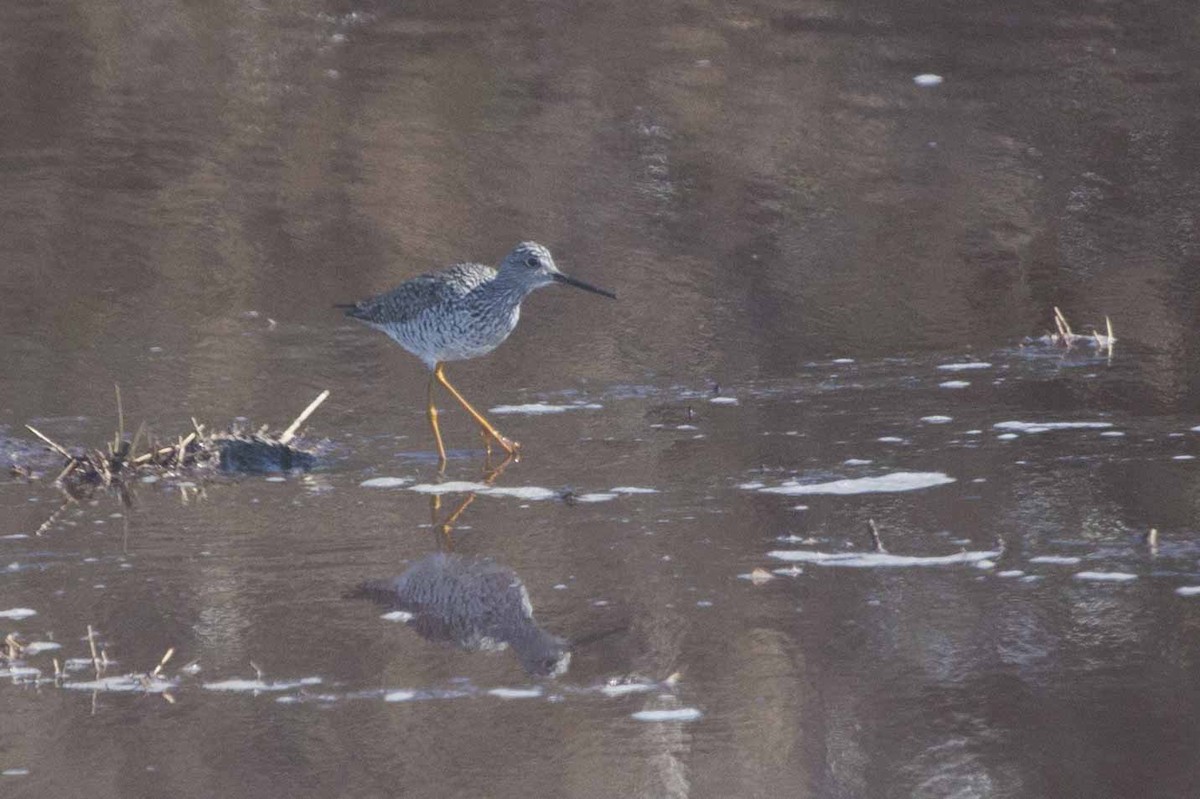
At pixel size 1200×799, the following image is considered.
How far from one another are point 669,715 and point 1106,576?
63.5 inches

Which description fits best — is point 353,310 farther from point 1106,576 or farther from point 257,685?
point 1106,576

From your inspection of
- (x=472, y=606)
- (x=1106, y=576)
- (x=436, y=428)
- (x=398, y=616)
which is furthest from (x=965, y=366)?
(x=398, y=616)

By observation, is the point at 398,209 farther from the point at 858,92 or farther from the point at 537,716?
the point at 537,716

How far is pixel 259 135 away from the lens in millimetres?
12805

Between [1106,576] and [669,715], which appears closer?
[669,715]

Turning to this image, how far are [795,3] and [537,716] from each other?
13.1 metres

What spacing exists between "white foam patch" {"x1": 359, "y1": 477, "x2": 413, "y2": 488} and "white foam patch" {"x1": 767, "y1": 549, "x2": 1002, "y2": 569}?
1.72 meters

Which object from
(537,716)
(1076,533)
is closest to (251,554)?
(537,716)

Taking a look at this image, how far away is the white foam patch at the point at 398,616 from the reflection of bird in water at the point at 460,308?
227cm

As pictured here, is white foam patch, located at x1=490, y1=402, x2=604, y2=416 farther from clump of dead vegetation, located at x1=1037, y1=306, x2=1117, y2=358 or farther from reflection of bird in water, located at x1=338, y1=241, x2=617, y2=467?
clump of dead vegetation, located at x1=1037, y1=306, x2=1117, y2=358

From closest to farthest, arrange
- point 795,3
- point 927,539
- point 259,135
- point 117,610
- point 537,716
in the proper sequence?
point 537,716
point 117,610
point 927,539
point 259,135
point 795,3

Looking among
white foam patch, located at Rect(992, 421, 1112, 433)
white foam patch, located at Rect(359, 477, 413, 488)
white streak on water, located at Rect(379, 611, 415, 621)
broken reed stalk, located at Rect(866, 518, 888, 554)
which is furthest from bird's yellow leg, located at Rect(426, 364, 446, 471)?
white foam patch, located at Rect(992, 421, 1112, 433)

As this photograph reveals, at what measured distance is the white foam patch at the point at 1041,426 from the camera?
23.9ft

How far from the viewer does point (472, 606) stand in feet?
18.5
